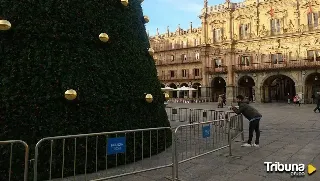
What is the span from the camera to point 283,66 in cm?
3238

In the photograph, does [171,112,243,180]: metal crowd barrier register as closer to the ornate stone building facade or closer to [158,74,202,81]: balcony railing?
the ornate stone building facade

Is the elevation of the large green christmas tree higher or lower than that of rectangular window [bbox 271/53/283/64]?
lower

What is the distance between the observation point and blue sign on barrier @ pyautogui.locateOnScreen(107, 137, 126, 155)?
391 cm

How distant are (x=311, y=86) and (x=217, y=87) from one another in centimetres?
1291

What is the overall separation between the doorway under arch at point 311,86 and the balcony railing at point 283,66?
1.84 m

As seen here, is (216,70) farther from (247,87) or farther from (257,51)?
(257,51)

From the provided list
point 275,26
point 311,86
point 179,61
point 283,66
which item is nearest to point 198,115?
point 283,66

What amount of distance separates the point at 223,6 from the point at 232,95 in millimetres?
13390

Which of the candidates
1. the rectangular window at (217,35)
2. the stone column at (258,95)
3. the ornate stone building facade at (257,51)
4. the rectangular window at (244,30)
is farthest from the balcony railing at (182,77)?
the stone column at (258,95)

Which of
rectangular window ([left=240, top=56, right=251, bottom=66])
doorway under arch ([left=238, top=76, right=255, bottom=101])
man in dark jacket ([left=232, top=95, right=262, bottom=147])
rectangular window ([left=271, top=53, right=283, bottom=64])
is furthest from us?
doorway under arch ([left=238, top=76, right=255, bottom=101])

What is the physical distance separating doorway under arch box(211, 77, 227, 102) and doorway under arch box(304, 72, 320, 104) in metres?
11.3

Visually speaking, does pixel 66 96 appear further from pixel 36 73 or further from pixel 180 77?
pixel 180 77

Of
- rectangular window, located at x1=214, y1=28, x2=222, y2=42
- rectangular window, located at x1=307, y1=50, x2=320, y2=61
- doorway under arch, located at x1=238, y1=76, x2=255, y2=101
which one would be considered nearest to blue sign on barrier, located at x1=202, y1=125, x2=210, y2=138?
rectangular window, located at x1=307, y1=50, x2=320, y2=61

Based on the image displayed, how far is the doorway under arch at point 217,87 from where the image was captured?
39.9 m
